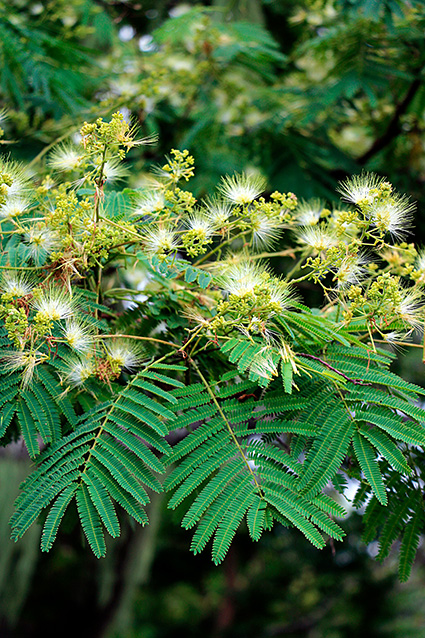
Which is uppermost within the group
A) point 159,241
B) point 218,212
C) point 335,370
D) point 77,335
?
point 218,212

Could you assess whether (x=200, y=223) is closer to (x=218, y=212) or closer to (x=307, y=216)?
(x=218, y=212)

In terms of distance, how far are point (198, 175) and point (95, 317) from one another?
8.77ft

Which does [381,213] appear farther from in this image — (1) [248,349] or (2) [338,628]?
(2) [338,628]

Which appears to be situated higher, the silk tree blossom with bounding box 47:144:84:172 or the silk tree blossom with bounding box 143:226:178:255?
the silk tree blossom with bounding box 47:144:84:172

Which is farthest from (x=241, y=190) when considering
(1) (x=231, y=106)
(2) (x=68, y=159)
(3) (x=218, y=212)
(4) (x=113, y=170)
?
(1) (x=231, y=106)

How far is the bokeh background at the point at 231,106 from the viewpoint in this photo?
3.63 metres

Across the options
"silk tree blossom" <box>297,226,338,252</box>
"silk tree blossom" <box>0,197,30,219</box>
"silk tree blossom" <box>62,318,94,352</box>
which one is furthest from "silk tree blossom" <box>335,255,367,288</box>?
"silk tree blossom" <box>0,197,30,219</box>

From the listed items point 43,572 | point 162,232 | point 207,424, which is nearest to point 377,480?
point 207,424

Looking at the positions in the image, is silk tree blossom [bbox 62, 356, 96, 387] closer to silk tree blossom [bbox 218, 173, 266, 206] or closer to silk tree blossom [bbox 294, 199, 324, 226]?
silk tree blossom [bbox 218, 173, 266, 206]

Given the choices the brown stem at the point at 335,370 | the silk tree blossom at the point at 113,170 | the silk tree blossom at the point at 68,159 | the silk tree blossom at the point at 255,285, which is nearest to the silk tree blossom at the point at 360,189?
the silk tree blossom at the point at 255,285

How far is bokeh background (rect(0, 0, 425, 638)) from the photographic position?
363 centimetres

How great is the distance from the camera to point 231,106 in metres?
4.78

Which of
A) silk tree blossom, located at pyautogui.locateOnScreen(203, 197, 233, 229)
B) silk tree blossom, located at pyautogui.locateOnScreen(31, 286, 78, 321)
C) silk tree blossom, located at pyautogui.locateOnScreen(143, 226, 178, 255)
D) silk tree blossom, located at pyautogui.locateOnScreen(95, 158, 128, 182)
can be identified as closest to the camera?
silk tree blossom, located at pyautogui.locateOnScreen(31, 286, 78, 321)

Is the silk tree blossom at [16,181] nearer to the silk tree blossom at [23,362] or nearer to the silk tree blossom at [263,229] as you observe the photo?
the silk tree blossom at [23,362]
